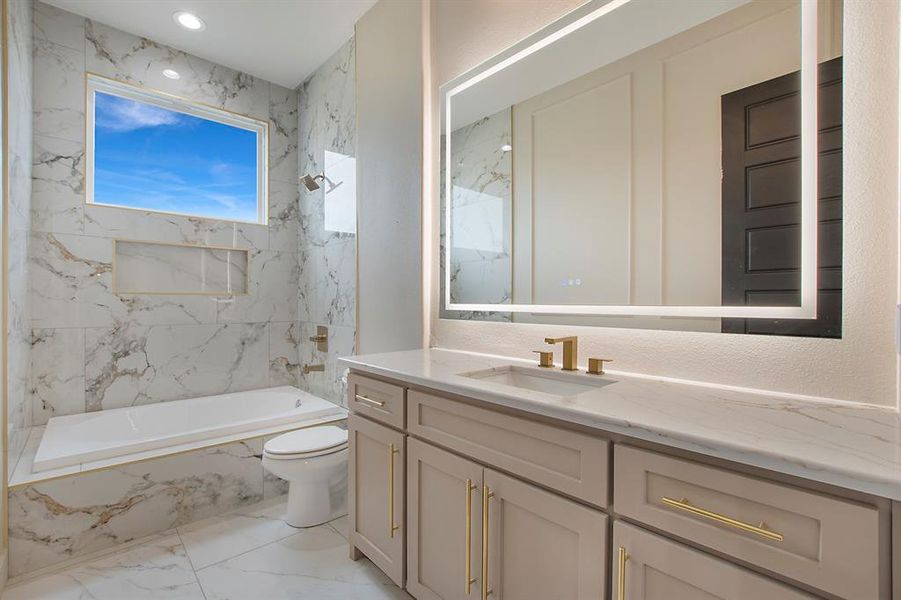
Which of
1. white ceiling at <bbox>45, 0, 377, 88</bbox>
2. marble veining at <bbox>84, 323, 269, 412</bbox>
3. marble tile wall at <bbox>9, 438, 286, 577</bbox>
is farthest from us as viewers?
marble veining at <bbox>84, 323, 269, 412</bbox>

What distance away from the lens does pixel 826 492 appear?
0.69 metres

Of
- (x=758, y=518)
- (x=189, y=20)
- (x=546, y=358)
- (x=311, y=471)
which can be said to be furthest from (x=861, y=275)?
(x=189, y=20)

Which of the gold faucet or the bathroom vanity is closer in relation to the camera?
the bathroom vanity

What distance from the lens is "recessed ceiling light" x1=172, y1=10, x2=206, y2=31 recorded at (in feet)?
8.59

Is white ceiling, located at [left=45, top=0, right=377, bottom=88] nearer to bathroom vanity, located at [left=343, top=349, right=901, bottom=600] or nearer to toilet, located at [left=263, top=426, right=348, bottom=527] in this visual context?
bathroom vanity, located at [left=343, top=349, right=901, bottom=600]

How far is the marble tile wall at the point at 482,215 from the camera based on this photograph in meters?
1.93

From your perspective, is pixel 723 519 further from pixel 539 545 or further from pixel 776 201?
pixel 776 201

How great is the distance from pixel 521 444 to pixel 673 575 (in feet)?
1.38

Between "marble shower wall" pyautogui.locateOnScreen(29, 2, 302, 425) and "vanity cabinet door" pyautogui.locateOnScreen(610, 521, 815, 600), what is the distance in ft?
10.2

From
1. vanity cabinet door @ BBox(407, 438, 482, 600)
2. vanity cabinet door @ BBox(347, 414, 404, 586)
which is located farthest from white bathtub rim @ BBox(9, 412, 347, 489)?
vanity cabinet door @ BBox(407, 438, 482, 600)

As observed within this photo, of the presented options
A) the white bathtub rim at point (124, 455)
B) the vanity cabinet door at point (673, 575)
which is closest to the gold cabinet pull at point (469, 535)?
the vanity cabinet door at point (673, 575)

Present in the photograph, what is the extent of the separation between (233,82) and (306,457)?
9.54ft

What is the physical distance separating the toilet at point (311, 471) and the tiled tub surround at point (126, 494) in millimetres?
300

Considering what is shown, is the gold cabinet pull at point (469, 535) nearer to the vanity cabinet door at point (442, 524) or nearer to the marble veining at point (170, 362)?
the vanity cabinet door at point (442, 524)
